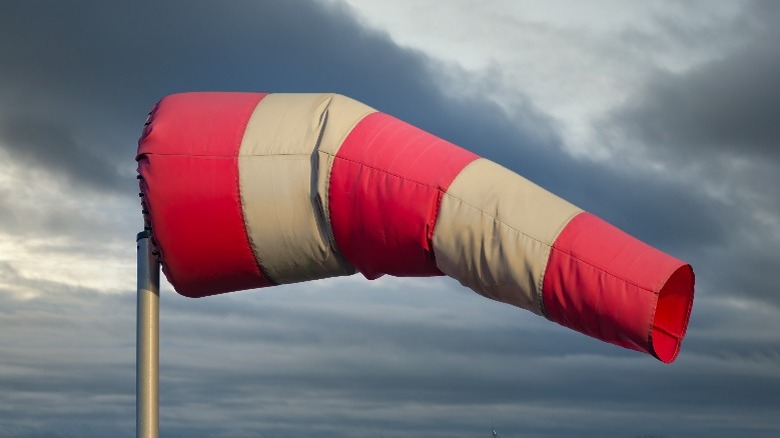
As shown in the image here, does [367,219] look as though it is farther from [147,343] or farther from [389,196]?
[147,343]

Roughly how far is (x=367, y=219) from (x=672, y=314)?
2.04 metres

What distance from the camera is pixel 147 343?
352 inches

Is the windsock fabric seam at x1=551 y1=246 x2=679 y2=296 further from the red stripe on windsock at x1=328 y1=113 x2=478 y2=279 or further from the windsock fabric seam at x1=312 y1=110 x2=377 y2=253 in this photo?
the windsock fabric seam at x1=312 y1=110 x2=377 y2=253

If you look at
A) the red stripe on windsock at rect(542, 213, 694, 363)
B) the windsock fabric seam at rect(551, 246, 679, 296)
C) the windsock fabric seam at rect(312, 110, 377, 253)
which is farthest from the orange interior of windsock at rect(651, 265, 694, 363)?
the windsock fabric seam at rect(312, 110, 377, 253)

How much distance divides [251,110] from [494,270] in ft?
6.87

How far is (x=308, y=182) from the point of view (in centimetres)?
826

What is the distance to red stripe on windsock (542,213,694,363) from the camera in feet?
24.4

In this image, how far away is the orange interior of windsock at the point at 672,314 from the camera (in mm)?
7613

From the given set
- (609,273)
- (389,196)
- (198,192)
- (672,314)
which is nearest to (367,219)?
(389,196)

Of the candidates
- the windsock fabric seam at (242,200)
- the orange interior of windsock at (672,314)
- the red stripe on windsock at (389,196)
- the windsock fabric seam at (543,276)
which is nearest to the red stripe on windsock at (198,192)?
the windsock fabric seam at (242,200)

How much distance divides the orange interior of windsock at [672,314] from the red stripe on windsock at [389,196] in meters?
1.49

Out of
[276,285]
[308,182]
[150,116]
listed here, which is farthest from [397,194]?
[150,116]

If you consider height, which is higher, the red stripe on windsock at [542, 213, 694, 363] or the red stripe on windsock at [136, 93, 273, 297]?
the red stripe on windsock at [136, 93, 273, 297]

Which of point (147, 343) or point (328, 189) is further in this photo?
point (147, 343)
